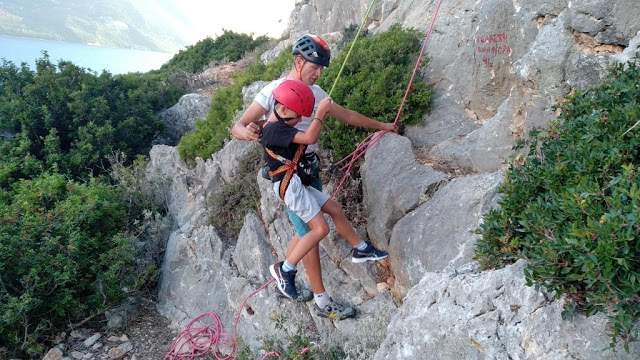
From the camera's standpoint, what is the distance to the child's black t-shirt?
181 inches

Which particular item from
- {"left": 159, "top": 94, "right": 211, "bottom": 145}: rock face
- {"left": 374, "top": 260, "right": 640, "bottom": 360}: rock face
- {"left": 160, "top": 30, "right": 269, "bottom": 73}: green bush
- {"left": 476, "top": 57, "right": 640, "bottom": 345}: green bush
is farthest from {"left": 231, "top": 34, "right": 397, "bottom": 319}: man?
{"left": 160, "top": 30, "right": 269, "bottom": 73}: green bush

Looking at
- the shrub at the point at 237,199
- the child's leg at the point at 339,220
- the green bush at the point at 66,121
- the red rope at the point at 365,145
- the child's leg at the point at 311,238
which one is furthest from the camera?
the green bush at the point at 66,121

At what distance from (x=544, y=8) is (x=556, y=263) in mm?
3656

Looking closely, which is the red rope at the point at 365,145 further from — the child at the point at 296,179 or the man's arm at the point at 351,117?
the child at the point at 296,179

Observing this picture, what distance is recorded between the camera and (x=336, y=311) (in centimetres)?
525

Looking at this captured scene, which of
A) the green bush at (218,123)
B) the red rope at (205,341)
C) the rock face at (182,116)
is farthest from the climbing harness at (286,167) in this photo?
the rock face at (182,116)

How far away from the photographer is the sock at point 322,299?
527 cm

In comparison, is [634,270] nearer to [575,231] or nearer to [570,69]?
[575,231]

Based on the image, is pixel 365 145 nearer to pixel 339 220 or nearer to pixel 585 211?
pixel 339 220

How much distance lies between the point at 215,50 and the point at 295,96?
18663mm

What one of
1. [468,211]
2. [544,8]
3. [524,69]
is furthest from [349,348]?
[544,8]

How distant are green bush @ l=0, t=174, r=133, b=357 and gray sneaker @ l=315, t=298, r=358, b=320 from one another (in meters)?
3.33

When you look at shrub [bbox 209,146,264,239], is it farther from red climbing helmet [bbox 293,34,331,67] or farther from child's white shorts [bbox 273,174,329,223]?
red climbing helmet [bbox 293,34,331,67]

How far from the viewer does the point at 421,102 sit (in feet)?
20.2
